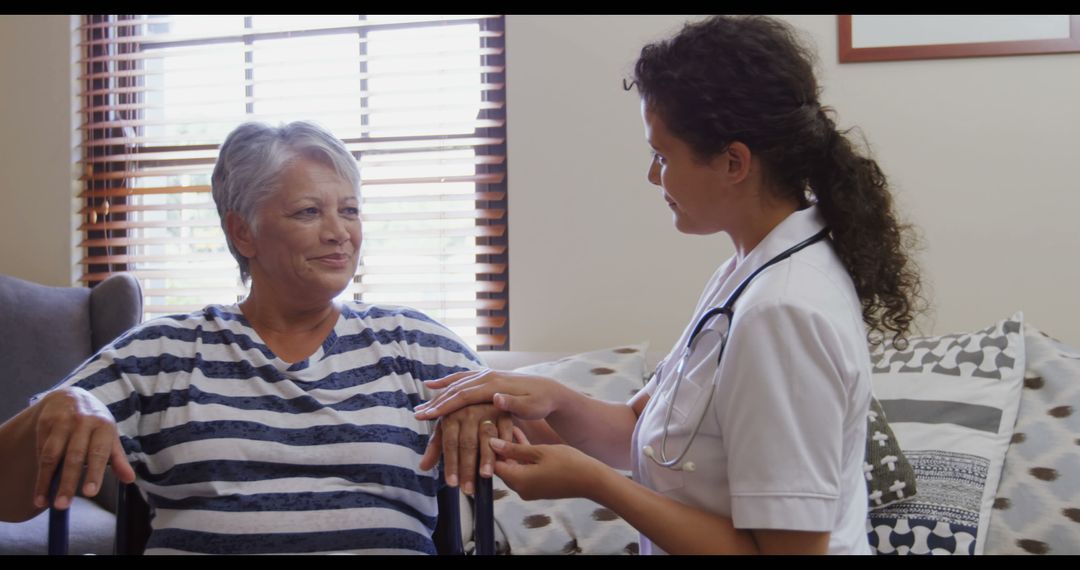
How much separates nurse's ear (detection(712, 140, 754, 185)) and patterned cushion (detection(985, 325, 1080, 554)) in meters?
1.12

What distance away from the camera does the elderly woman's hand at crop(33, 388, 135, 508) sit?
124 centimetres

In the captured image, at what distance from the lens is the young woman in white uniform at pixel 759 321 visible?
1.04m

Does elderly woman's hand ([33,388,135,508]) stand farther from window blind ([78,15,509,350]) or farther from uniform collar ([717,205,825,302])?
window blind ([78,15,509,350])

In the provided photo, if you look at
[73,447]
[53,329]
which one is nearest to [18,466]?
[73,447]

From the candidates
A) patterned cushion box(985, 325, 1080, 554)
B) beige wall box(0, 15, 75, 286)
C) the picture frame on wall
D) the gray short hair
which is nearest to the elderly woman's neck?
the gray short hair

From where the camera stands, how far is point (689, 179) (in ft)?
4.09

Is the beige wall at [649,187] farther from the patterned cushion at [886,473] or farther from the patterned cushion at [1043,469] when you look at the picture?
the patterned cushion at [886,473]

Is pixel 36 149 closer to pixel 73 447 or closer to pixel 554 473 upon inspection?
pixel 73 447

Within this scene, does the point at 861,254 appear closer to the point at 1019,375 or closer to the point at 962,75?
the point at 1019,375

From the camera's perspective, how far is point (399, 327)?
65.4 inches
